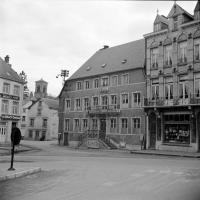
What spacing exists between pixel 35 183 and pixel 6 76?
33.8 meters

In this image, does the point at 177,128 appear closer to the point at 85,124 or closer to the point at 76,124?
the point at 85,124

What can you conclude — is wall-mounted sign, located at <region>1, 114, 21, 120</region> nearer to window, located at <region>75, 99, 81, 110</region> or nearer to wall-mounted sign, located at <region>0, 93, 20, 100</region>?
wall-mounted sign, located at <region>0, 93, 20, 100</region>

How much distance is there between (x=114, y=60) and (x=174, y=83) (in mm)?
12106

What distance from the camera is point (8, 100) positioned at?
137 feet

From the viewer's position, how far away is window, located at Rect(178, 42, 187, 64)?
3078cm

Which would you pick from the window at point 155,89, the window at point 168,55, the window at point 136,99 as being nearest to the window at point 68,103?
the window at point 136,99

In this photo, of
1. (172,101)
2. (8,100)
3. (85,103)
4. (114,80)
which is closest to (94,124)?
(85,103)

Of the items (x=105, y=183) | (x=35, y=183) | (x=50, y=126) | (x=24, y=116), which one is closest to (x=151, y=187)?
(x=105, y=183)

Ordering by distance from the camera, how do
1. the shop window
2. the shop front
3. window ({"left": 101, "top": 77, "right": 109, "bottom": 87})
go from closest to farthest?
1. the shop front
2. the shop window
3. window ({"left": 101, "top": 77, "right": 109, "bottom": 87})

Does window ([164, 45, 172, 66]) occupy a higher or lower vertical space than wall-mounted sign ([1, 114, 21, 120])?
higher

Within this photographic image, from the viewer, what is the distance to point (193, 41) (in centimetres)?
3011

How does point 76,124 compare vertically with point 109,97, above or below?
below

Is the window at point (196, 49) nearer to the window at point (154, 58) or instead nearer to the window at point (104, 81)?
the window at point (154, 58)

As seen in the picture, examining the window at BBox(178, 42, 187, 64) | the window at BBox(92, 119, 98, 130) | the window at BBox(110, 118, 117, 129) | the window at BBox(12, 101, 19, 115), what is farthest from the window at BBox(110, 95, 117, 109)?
the window at BBox(12, 101, 19, 115)
